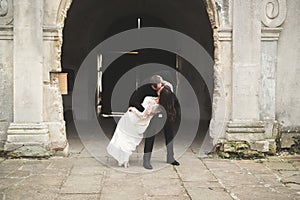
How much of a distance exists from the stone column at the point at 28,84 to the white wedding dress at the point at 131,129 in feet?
4.61

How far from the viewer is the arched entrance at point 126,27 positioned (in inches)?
461

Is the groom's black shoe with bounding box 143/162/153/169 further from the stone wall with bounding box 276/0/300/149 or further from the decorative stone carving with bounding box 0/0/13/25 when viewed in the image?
the decorative stone carving with bounding box 0/0/13/25

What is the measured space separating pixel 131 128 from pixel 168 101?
75 cm

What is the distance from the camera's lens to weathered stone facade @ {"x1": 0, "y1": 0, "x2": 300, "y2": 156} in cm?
709

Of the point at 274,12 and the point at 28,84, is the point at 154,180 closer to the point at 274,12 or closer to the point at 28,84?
the point at 28,84

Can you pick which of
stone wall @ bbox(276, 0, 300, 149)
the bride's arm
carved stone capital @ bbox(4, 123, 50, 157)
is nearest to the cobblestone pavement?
carved stone capital @ bbox(4, 123, 50, 157)

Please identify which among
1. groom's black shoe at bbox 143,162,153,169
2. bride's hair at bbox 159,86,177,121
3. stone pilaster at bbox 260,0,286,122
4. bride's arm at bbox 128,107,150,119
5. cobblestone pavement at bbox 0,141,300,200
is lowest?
cobblestone pavement at bbox 0,141,300,200

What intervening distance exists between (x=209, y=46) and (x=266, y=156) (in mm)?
4714

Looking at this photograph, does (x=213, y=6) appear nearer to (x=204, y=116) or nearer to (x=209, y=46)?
(x=209, y=46)

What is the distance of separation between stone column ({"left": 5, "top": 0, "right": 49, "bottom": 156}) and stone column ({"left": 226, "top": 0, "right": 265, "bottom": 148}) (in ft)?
11.1

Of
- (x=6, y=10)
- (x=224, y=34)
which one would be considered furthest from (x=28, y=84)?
(x=224, y=34)

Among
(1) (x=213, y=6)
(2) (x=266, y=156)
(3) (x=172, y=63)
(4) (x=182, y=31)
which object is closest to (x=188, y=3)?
(4) (x=182, y=31)

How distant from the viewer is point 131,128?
6.65 metres

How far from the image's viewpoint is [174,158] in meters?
7.25
